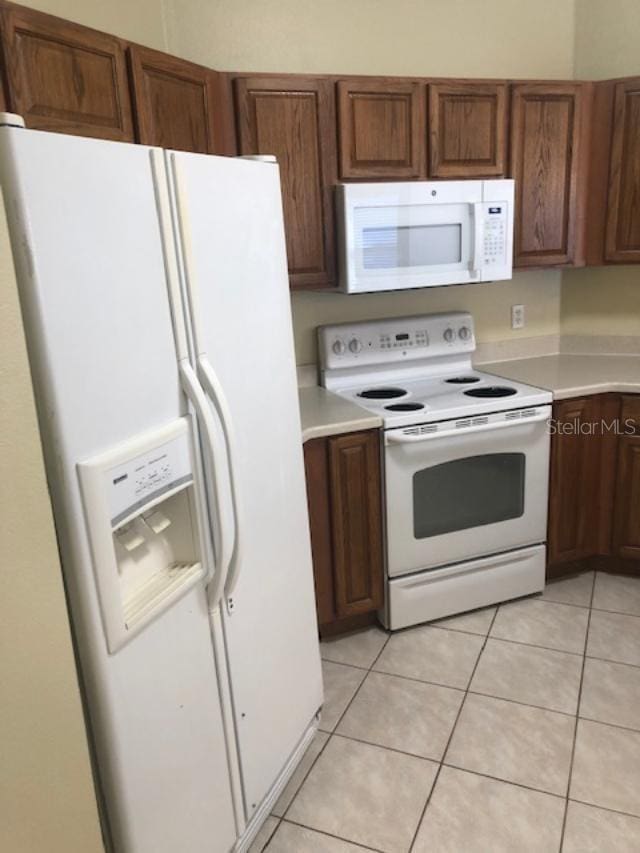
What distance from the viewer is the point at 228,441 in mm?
1435

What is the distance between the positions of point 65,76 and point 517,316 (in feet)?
7.25

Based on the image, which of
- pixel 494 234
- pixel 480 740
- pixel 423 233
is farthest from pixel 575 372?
pixel 480 740

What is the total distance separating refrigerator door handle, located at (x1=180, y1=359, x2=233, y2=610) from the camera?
1343 mm

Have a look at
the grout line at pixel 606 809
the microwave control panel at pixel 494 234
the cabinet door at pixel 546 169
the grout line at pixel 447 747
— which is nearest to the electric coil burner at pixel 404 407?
the microwave control panel at pixel 494 234

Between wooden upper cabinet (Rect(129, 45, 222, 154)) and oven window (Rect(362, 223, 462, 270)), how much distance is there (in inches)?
25.4

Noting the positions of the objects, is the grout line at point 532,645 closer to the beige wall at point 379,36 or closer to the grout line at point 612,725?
the grout line at point 612,725

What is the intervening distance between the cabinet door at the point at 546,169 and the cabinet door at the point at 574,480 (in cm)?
67

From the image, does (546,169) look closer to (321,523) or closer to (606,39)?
(606,39)

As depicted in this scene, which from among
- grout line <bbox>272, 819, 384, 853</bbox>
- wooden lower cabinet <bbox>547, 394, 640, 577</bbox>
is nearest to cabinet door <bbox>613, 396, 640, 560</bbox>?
wooden lower cabinet <bbox>547, 394, 640, 577</bbox>

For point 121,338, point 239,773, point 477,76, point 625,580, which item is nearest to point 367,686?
point 239,773

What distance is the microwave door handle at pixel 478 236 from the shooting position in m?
2.55

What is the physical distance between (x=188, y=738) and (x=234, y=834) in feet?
1.24

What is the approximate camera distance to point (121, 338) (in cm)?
119

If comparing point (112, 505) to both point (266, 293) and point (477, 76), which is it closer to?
point (266, 293)
